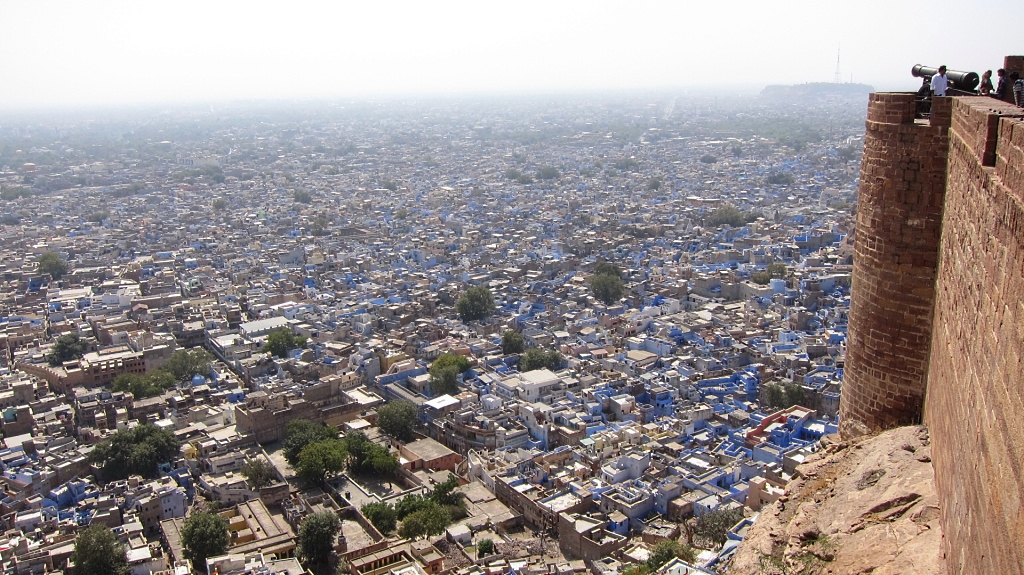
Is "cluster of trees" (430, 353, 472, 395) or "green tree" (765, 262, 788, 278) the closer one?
"cluster of trees" (430, 353, 472, 395)

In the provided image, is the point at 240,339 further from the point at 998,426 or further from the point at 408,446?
the point at 998,426

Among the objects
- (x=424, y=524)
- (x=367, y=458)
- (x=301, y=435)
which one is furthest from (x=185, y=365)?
(x=424, y=524)

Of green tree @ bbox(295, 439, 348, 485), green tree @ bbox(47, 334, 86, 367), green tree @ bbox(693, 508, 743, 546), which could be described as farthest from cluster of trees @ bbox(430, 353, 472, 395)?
green tree @ bbox(47, 334, 86, 367)

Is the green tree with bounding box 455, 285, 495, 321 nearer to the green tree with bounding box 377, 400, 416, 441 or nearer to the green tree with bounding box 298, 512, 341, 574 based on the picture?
the green tree with bounding box 377, 400, 416, 441

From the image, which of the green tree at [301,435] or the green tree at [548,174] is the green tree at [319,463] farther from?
the green tree at [548,174]

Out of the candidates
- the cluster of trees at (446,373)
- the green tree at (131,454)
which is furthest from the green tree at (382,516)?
the cluster of trees at (446,373)

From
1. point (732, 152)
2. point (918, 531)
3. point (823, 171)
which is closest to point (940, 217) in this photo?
point (918, 531)
